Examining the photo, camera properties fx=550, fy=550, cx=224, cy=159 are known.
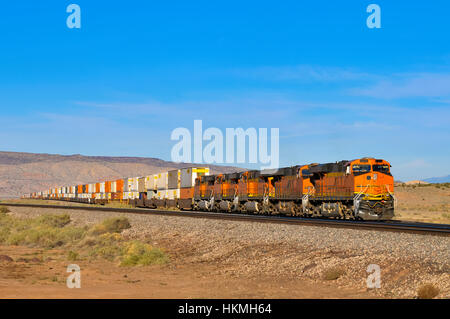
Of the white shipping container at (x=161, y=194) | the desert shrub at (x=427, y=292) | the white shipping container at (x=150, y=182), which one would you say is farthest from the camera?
the white shipping container at (x=150, y=182)

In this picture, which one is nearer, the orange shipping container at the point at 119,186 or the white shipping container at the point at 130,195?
the white shipping container at the point at 130,195

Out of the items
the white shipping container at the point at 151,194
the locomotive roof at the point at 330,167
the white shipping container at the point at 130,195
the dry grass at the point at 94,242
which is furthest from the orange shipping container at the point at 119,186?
the locomotive roof at the point at 330,167

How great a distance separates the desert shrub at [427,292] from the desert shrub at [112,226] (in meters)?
21.8

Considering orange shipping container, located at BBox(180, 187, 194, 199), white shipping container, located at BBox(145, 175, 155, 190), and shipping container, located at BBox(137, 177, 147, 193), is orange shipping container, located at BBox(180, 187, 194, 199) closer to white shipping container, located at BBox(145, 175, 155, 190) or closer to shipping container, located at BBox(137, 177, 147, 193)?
white shipping container, located at BBox(145, 175, 155, 190)

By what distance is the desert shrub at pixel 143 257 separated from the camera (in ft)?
68.5

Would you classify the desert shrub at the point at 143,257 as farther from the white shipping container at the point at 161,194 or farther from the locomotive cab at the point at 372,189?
the white shipping container at the point at 161,194

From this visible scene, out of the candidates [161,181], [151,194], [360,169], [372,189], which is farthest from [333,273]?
[151,194]

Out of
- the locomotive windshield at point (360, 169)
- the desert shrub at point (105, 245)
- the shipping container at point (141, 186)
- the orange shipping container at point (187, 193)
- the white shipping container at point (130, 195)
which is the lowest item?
the desert shrub at point (105, 245)

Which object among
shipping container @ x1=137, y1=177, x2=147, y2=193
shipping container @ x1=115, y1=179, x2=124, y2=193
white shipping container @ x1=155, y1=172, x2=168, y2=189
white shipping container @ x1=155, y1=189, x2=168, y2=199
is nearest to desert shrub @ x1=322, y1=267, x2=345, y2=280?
white shipping container @ x1=155, y1=189, x2=168, y2=199

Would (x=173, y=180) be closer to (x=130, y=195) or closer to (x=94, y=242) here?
(x=130, y=195)

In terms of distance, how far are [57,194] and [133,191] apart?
57474 millimetres

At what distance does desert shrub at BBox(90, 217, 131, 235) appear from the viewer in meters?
30.8

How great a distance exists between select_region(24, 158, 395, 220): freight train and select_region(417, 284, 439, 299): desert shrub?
15.7 meters
